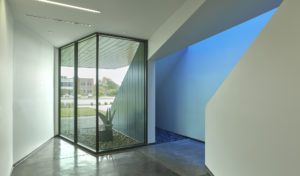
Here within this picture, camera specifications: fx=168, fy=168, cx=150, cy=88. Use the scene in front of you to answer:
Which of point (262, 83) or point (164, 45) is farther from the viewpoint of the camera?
point (164, 45)

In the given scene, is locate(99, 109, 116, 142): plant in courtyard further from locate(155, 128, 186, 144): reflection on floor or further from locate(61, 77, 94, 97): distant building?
locate(155, 128, 186, 144): reflection on floor

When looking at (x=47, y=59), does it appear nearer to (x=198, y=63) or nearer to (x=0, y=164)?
(x=0, y=164)

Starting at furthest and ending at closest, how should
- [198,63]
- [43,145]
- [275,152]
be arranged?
[198,63]
[43,145]
[275,152]

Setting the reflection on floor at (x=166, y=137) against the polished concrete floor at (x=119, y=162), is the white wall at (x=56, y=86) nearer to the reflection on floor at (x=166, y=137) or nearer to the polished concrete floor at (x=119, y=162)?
the polished concrete floor at (x=119, y=162)

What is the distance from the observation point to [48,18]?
3543mm

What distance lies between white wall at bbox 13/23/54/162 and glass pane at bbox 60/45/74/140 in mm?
325

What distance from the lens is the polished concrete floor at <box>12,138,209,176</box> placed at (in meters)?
3.31

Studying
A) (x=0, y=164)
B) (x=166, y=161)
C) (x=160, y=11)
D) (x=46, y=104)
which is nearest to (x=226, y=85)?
(x=160, y=11)

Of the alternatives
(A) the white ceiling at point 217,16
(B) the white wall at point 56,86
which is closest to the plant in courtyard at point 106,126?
(B) the white wall at point 56,86

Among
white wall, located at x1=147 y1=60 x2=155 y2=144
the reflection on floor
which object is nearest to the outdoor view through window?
white wall, located at x1=147 y1=60 x2=155 y2=144

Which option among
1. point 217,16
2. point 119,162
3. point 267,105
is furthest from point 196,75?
point 267,105

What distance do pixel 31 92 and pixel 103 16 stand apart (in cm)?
283

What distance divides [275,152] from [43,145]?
18.2 ft

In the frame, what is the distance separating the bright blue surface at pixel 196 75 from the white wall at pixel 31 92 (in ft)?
13.0
